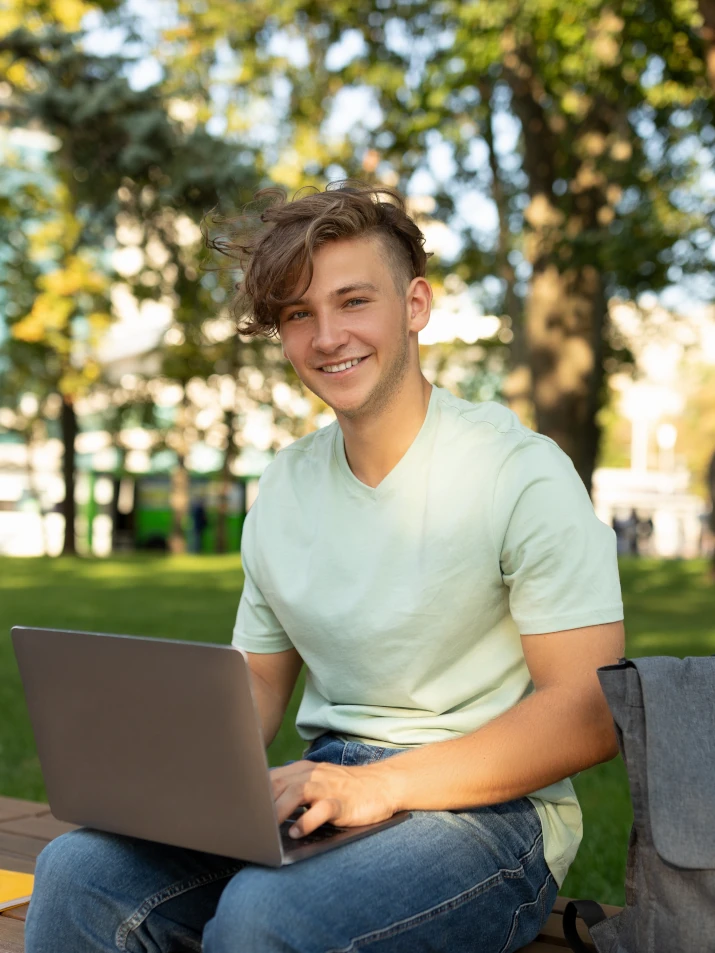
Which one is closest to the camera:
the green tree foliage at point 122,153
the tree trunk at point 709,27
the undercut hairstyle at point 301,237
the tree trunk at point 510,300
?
the undercut hairstyle at point 301,237

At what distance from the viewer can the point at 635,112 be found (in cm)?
1277

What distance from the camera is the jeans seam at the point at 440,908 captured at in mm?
1865

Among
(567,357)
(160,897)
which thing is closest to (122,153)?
(567,357)

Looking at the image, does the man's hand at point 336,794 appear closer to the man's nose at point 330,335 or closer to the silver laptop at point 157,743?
the silver laptop at point 157,743

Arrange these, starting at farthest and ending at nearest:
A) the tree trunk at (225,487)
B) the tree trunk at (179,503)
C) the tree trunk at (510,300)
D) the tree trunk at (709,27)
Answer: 1. the tree trunk at (179,503)
2. the tree trunk at (225,487)
3. the tree trunk at (510,300)
4. the tree trunk at (709,27)

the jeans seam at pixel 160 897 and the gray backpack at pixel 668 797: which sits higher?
the gray backpack at pixel 668 797

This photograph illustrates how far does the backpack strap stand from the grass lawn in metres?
1.82

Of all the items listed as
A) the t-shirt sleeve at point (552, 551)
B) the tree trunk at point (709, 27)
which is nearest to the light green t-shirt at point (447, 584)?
the t-shirt sleeve at point (552, 551)

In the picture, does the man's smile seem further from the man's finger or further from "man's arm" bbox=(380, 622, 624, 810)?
the man's finger

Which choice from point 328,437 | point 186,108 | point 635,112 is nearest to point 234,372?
point 635,112

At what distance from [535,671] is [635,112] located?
1164 centimetres

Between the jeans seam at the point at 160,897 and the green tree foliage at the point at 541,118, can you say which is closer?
the jeans seam at the point at 160,897

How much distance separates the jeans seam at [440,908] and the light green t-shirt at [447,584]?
0.50ft

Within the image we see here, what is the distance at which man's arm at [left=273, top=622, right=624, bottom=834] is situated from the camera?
210cm
